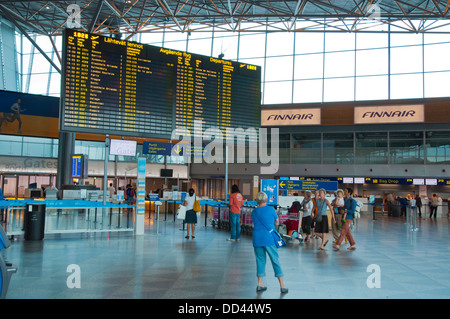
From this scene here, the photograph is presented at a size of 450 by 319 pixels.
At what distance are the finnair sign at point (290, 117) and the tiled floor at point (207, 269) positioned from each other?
733 inches

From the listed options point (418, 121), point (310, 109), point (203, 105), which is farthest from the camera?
point (310, 109)

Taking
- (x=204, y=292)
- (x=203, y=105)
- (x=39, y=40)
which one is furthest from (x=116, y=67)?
(x=39, y=40)

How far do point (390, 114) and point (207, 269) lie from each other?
24.2 m

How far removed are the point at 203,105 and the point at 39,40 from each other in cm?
2582

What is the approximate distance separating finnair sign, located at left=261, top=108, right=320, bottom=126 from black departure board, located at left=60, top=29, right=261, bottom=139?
48.2ft

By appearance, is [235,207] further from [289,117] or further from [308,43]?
[308,43]

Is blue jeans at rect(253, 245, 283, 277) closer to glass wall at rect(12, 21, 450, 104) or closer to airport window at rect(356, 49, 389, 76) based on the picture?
glass wall at rect(12, 21, 450, 104)

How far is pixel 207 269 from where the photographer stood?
7402 millimetres

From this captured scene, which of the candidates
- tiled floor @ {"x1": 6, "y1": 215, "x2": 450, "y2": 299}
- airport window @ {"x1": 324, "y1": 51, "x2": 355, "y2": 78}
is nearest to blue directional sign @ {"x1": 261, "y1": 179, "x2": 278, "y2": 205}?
tiled floor @ {"x1": 6, "y1": 215, "x2": 450, "y2": 299}

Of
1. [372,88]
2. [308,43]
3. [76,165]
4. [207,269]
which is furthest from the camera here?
[308,43]

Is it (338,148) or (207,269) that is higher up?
(338,148)

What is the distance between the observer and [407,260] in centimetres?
880

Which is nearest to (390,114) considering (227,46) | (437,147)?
(437,147)

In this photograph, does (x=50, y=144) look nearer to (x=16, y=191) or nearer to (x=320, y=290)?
(x=16, y=191)
